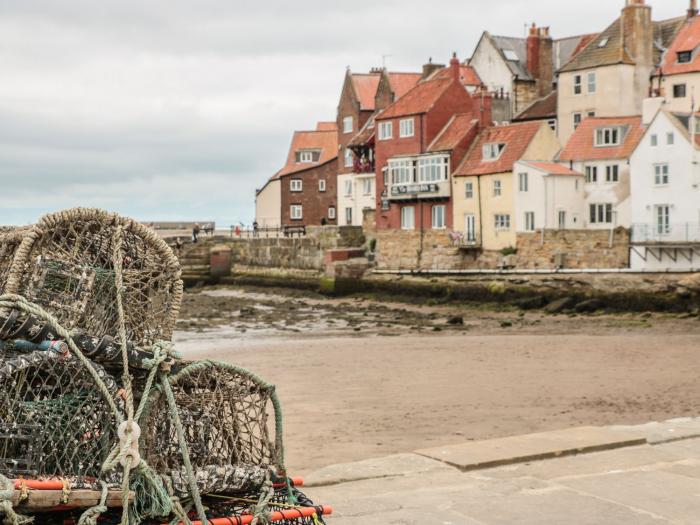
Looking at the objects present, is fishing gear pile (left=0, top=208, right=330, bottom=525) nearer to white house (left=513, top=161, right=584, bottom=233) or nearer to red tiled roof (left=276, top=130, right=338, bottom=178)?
white house (left=513, top=161, right=584, bottom=233)

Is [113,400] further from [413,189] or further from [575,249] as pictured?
[413,189]

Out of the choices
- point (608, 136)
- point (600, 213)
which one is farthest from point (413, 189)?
point (608, 136)

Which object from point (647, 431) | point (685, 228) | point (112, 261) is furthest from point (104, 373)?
point (685, 228)

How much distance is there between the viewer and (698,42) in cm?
4609

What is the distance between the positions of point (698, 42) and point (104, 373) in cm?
4663

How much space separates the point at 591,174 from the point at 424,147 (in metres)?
9.76

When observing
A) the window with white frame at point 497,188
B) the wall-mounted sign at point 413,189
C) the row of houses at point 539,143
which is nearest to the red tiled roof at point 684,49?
the row of houses at point 539,143

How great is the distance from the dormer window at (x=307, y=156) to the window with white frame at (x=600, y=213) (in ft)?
89.2

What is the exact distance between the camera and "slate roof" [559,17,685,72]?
47.2 metres

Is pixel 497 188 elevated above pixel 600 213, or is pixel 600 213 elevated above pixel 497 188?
pixel 497 188

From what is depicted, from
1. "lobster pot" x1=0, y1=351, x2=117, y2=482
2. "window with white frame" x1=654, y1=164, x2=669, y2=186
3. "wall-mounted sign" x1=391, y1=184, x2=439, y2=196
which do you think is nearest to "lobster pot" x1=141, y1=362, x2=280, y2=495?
"lobster pot" x1=0, y1=351, x2=117, y2=482

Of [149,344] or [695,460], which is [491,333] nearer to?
[695,460]

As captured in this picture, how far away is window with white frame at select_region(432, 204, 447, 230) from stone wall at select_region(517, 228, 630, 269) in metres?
5.72

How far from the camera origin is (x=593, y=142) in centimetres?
4269
